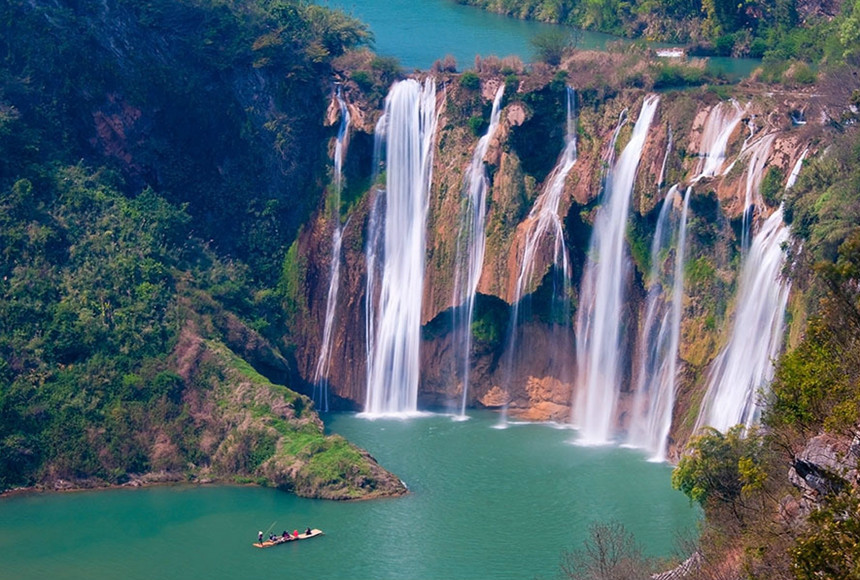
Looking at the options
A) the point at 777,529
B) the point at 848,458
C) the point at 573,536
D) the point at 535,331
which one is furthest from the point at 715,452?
the point at 535,331

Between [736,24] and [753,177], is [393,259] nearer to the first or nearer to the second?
[753,177]

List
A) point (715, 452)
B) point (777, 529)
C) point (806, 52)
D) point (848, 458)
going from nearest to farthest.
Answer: point (848, 458) < point (777, 529) < point (715, 452) < point (806, 52)

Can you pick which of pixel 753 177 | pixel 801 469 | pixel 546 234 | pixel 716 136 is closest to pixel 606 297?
pixel 546 234

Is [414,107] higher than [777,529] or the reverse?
higher

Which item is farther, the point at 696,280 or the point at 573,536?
the point at 696,280

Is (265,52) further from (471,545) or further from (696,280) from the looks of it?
(471,545)

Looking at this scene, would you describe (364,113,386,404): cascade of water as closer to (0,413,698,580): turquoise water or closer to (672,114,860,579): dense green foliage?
(0,413,698,580): turquoise water

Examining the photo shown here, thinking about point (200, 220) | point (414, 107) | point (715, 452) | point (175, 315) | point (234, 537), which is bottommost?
point (234, 537)
